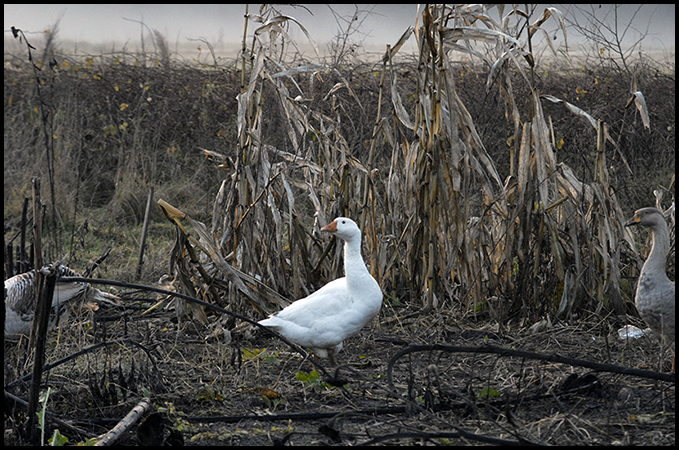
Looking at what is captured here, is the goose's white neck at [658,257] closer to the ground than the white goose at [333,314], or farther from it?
farther from it

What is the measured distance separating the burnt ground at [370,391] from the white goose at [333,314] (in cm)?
16

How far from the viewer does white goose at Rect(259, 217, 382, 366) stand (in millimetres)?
3410

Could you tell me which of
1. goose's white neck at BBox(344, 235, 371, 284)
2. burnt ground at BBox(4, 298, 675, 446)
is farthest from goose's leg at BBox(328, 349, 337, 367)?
goose's white neck at BBox(344, 235, 371, 284)

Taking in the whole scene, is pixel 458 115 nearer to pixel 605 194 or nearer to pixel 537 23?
pixel 537 23

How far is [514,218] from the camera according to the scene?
395 cm

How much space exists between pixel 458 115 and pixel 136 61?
6836 mm

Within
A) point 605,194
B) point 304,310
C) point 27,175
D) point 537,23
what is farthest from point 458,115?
point 27,175

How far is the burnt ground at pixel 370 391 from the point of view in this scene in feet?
8.01

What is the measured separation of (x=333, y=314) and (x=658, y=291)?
1.64 m

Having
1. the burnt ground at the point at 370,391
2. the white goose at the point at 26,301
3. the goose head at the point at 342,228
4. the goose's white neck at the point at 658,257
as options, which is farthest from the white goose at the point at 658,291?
the white goose at the point at 26,301

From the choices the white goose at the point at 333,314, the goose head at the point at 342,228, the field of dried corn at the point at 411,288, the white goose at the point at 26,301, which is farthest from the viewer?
the white goose at the point at 26,301

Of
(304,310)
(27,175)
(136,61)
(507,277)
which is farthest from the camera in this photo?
(136,61)

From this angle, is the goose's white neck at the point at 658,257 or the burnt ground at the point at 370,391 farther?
the goose's white neck at the point at 658,257

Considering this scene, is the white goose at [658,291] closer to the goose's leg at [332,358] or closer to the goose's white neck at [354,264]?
the goose's white neck at [354,264]
